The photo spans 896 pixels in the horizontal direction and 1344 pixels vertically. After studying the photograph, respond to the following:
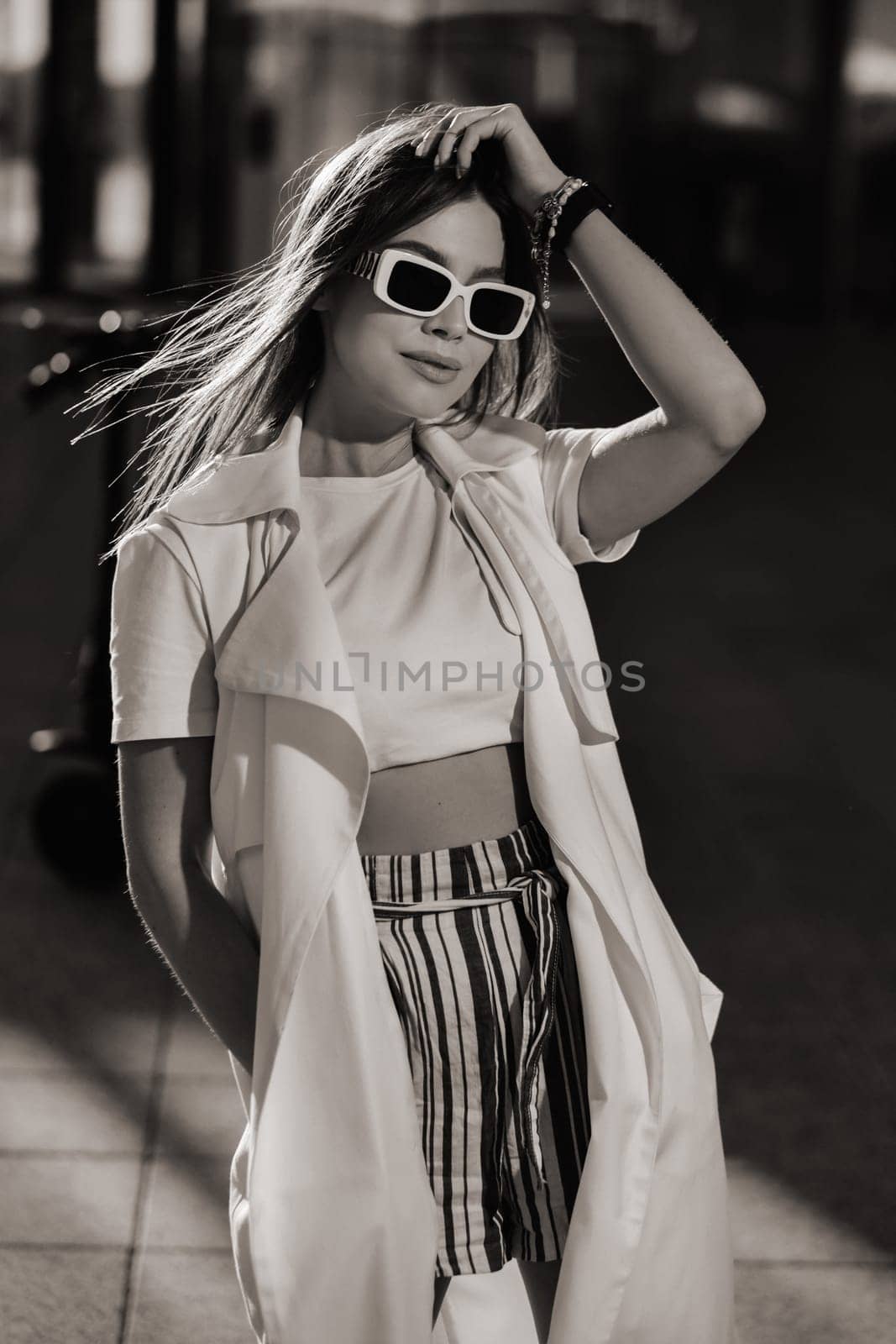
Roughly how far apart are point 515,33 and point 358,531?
21.5 metres

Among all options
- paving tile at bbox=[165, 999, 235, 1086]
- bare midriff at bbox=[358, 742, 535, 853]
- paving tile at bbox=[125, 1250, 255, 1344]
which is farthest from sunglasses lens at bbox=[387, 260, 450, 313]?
paving tile at bbox=[165, 999, 235, 1086]

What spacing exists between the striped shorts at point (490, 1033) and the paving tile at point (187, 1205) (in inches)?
48.6

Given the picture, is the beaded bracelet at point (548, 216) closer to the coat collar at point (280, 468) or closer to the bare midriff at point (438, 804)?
the coat collar at point (280, 468)

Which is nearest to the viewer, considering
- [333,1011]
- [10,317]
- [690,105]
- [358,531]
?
[333,1011]

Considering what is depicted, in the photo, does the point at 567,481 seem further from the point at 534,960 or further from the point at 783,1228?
the point at 783,1228

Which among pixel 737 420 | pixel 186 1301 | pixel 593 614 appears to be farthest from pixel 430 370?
pixel 593 614

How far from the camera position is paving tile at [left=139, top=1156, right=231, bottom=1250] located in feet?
8.90

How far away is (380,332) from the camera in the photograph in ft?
4.83

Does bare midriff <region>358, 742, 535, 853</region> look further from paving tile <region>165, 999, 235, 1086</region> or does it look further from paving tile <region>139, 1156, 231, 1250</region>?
paving tile <region>165, 999, 235, 1086</region>

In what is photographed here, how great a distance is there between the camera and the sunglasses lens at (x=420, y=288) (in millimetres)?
1443

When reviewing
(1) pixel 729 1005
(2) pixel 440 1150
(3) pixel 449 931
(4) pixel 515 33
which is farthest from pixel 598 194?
(4) pixel 515 33

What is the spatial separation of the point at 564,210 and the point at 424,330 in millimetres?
174

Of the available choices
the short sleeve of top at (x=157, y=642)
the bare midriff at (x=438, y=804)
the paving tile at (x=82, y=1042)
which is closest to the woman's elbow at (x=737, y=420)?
the bare midriff at (x=438, y=804)

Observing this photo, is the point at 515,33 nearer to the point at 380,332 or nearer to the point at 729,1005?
the point at 729,1005
